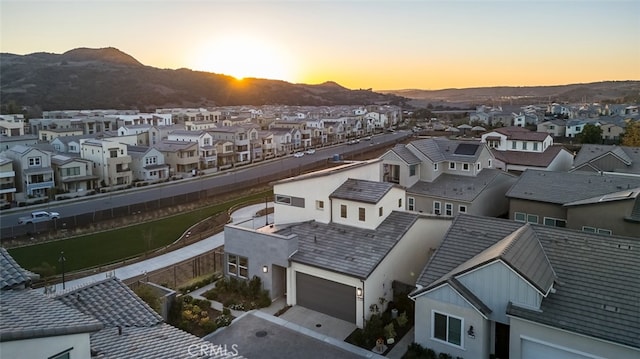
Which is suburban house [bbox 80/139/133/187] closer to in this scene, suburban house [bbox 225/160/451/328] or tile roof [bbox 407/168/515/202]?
suburban house [bbox 225/160/451/328]

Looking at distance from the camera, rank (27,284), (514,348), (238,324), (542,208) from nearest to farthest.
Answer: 1. (27,284)
2. (514,348)
3. (238,324)
4. (542,208)

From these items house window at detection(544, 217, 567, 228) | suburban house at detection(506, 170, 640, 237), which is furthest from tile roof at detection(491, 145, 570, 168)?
house window at detection(544, 217, 567, 228)

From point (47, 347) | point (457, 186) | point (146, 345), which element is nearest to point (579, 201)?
point (457, 186)

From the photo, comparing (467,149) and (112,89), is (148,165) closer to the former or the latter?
(467,149)

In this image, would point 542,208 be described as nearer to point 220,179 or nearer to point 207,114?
point 220,179

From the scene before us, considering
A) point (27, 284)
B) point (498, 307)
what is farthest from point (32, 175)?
point (498, 307)

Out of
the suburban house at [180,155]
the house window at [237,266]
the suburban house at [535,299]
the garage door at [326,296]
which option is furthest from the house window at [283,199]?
the suburban house at [180,155]
